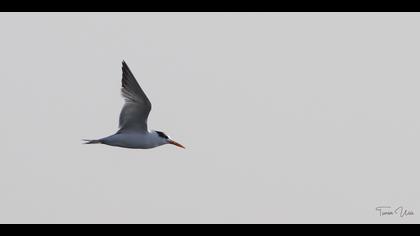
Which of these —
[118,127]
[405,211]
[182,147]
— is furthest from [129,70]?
[405,211]

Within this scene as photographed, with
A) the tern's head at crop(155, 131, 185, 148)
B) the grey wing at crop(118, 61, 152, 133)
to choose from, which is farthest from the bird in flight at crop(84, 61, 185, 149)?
the tern's head at crop(155, 131, 185, 148)

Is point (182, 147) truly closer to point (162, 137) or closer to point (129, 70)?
point (162, 137)

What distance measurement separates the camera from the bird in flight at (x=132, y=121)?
12.4 metres

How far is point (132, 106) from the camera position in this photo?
12641mm

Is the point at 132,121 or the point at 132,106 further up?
the point at 132,106

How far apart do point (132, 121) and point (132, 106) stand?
1.08 ft

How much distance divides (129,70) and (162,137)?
1.68 m

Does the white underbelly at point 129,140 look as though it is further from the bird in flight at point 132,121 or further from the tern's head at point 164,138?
the tern's head at point 164,138

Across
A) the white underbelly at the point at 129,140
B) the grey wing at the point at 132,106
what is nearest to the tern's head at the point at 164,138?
the white underbelly at the point at 129,140

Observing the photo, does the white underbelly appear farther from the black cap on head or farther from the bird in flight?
the black cap on head

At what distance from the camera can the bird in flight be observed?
40.8ft

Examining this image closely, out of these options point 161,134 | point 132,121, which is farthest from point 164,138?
point 132,121

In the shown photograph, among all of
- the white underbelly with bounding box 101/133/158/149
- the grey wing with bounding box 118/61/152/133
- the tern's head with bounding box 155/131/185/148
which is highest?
the grey wing with bounding box 118/61/152/133

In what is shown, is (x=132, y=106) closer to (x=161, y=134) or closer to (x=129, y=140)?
(x=129, y=140)
